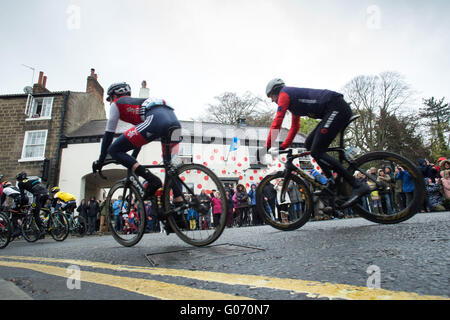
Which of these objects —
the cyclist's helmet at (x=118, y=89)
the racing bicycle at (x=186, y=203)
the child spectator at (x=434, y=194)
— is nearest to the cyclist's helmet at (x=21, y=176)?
the cyclist's helmet at (x=118, y=89)

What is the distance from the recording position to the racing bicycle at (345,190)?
3.23 meters

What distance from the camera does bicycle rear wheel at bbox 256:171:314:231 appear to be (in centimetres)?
370

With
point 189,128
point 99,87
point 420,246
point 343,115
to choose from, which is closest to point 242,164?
point 189,128

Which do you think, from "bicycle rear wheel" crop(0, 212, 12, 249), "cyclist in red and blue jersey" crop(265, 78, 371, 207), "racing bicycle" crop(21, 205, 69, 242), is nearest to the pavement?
"cyclist in red and blue jersey" crop(265, 78, 371, 207)

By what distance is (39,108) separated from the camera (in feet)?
72.7

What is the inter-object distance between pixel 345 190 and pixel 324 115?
38.5 inches

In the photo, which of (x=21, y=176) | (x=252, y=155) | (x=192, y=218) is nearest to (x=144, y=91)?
(x=252, y=155)

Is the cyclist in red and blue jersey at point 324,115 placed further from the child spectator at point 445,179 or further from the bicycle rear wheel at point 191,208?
the child spectator at point 445,179

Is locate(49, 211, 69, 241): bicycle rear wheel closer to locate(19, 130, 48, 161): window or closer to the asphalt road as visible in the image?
the asphalt road

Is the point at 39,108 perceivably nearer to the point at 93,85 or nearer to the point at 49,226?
the point at 93,85

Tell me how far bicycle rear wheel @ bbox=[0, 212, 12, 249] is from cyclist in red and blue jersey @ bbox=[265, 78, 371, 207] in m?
6.78
